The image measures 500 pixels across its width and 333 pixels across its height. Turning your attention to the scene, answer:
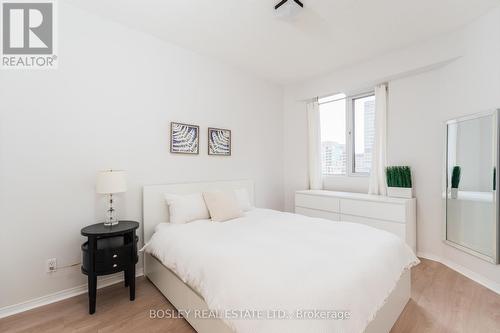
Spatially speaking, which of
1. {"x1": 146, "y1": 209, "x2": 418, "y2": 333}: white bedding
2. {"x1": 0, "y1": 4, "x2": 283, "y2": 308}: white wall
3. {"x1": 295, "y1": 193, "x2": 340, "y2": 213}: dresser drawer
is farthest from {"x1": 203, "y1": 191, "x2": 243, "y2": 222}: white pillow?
{"x1": 295, "y1": 193, "x2": 340, "y2": 213}: dresser drawer

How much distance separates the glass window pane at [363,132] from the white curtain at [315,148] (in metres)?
0.59

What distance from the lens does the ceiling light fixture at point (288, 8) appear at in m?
2.09

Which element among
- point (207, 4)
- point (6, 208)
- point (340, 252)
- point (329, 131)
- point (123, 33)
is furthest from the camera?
point (329, 131)

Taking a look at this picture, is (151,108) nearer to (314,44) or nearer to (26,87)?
(26,87)

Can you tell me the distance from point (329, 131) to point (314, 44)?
1.63 metres

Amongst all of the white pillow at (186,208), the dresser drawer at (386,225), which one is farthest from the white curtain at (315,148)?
the white pillow at (186,208)

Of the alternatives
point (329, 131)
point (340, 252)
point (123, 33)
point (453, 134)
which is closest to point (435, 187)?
point (453, 134)

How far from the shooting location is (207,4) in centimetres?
216

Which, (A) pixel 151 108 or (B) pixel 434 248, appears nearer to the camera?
→ (A) pixel 151 108

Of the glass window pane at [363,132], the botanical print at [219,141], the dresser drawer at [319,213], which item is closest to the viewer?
the botanical print at [219,141]

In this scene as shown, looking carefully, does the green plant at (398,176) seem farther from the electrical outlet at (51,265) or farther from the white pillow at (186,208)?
the electrical outlet at (51,265)

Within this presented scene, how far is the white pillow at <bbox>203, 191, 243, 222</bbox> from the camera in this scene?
2611 mm

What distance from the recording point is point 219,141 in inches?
132

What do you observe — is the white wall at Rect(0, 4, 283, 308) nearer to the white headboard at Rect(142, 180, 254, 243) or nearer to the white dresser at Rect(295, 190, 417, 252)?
the white headboard at Rect(142, 180, 254, 243)
